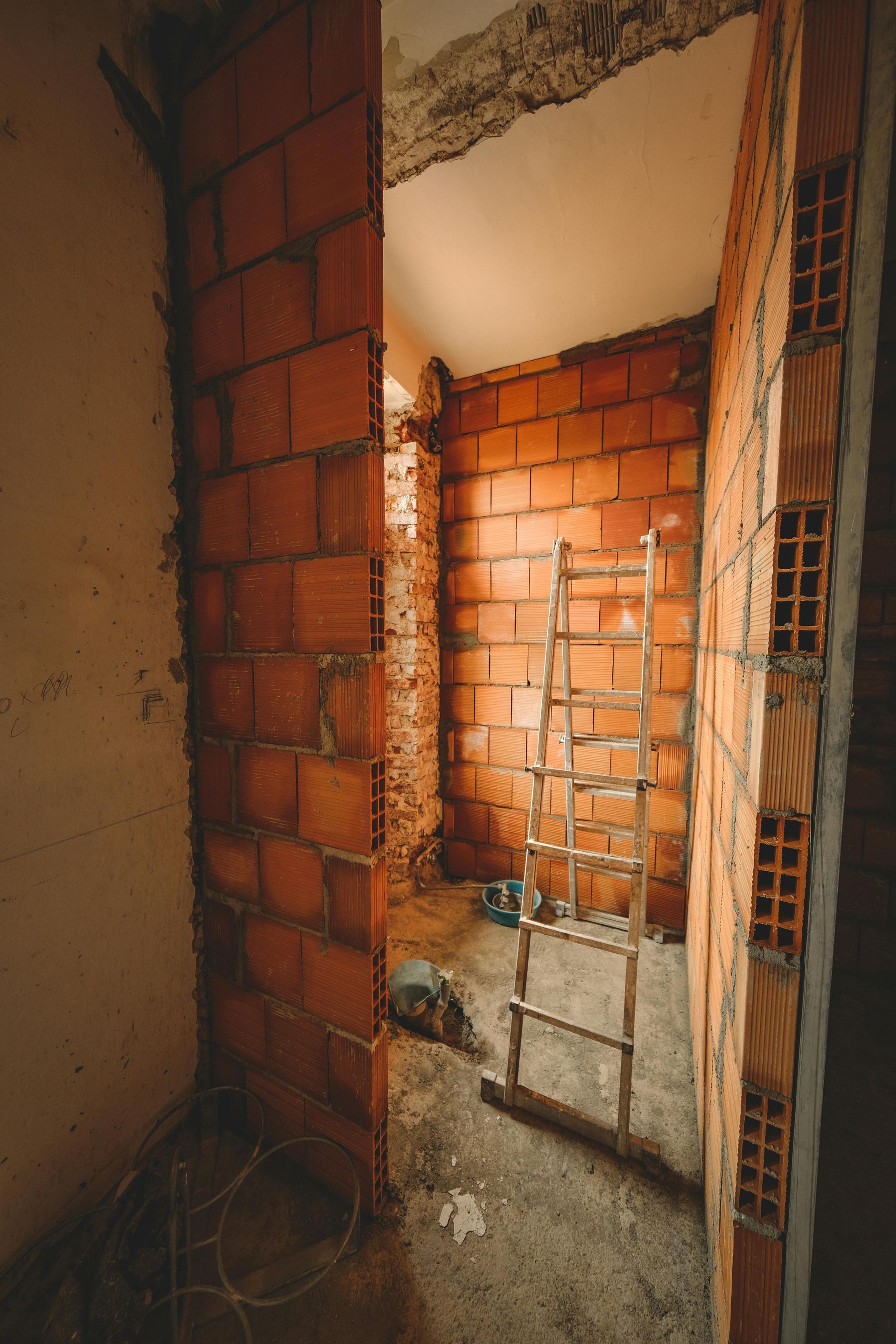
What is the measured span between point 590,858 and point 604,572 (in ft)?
3.79

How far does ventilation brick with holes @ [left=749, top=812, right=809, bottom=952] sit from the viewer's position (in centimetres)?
77

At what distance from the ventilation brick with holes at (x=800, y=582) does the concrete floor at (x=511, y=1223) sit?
1.51m

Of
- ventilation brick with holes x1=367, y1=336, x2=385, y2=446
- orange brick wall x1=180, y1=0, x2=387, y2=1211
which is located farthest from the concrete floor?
ventilation brick with holes x1=367, y1=336, x2=385, y2=446

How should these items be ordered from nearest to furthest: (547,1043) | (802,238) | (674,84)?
(802,238), (674,84), (547,1043)

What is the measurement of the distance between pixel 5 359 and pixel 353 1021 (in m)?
1.66

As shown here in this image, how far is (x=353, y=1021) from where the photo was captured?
1166 mm

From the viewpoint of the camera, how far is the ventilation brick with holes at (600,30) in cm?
114

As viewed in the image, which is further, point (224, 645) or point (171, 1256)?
point (224, 645)

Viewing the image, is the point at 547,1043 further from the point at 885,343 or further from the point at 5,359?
the point at 885,343

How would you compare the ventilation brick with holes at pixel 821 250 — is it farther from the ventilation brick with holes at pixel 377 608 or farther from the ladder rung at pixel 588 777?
the ladder rung at pixel 588 777

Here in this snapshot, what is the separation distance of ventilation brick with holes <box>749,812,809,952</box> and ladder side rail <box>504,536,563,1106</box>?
907 mm

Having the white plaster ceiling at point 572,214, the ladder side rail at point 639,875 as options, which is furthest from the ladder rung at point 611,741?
the white plaster ceiling at point 572,214

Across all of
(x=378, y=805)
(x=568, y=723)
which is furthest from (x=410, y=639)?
(x=378, y=805)

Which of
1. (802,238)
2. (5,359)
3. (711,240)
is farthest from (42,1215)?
(711,240)
